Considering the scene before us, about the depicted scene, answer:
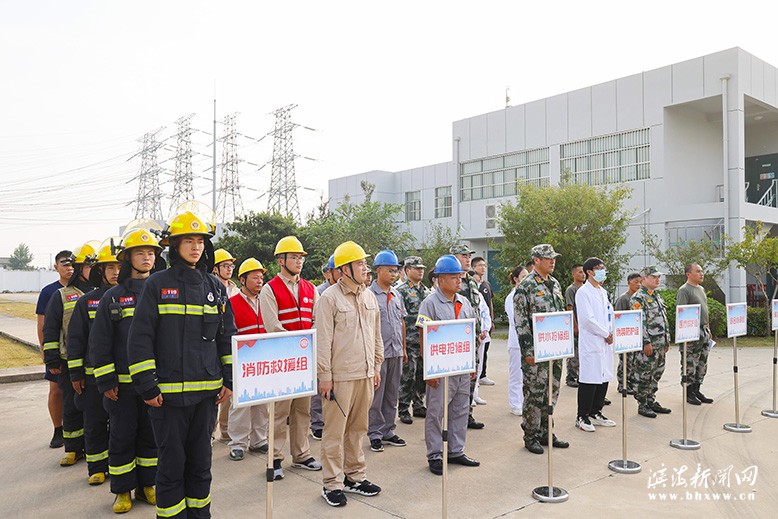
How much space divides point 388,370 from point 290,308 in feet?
5.35

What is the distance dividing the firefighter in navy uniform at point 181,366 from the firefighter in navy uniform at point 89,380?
1.57 meters

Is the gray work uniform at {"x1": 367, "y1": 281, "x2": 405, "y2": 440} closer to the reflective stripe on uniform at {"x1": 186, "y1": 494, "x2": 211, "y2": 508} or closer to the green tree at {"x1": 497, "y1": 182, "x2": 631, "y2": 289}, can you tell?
the reflective stripe on uniform at {"x1": 186, "y1": 494, "x2": 211, "y2": 508}

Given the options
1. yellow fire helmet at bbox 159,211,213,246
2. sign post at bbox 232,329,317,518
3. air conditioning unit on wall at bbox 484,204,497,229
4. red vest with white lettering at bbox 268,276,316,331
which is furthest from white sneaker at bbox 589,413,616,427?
air conditioning unit on wall at bbox 484,204,497,229

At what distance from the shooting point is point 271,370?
3.74m

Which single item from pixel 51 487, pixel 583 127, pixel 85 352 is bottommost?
pixel 51 487

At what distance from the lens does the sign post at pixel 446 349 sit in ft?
14.9

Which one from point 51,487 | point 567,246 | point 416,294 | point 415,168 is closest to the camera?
point 51,487

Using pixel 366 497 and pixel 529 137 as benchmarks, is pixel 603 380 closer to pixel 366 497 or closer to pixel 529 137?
pixel 366 497

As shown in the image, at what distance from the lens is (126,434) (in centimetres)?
480

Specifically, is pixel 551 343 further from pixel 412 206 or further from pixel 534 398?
pixel 412 206

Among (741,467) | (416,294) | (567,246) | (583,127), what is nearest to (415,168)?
(583,127)

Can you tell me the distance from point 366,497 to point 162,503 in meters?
1.81

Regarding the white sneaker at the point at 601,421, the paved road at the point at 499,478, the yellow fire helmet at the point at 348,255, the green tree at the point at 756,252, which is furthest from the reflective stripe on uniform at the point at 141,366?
the green tree at the point at 756,252

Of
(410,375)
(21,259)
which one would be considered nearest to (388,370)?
(410,375)
